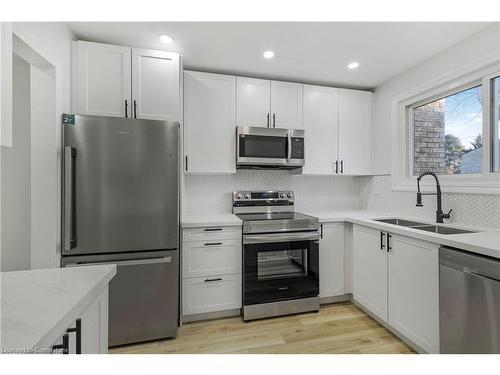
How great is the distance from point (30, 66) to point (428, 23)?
293 centimetres

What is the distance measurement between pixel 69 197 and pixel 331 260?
2.36m

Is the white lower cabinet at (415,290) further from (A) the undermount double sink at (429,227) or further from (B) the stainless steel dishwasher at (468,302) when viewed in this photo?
(A) the undermount double sink at (429,227)

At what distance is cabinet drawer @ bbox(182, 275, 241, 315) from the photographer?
7.20 feet

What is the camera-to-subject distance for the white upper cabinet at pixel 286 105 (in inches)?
106

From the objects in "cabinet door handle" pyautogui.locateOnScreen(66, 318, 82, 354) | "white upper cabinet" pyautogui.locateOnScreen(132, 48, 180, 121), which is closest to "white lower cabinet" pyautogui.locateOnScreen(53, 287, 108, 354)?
"cabinet door handle" pyautogui.locateOnScreen(66, 318, 82, 354)

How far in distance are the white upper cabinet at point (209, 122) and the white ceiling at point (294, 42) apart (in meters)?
0.18

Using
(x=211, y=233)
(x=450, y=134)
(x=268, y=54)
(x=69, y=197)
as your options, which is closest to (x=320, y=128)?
(x=268, y=54)

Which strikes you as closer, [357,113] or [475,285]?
[475,285]

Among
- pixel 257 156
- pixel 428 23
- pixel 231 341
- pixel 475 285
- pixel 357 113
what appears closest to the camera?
pixel 475 285

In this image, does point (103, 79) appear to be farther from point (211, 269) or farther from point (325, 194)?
point (325, 194)

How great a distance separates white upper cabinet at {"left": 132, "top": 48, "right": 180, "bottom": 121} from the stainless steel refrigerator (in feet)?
0.80
